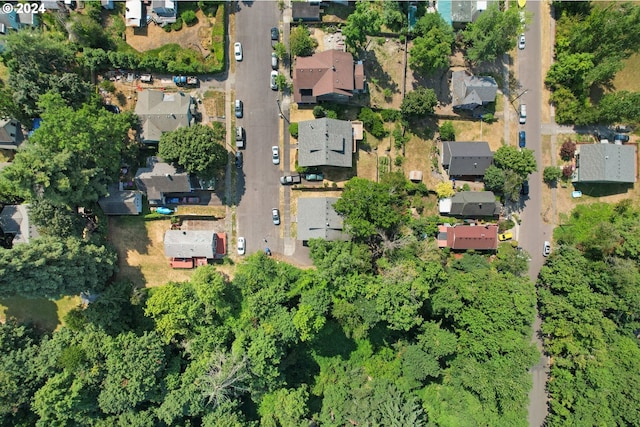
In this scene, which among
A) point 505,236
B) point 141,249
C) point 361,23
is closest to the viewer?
point 361,23

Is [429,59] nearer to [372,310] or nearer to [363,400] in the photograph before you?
[372,310]

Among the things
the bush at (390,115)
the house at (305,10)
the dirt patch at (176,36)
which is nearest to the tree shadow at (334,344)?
the bush at (390,115)

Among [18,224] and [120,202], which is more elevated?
[120,202]

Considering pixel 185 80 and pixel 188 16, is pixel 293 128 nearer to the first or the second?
pixel 185 80

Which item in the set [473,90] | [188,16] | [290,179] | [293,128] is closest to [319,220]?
[290,179]

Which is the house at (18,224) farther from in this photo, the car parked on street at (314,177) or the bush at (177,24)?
the car parked on street at (314,177)

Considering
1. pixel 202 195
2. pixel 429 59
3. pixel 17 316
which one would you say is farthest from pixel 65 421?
pixel 429 59

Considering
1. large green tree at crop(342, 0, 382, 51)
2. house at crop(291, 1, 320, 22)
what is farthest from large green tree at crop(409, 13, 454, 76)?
house at crop(291, 1, 320, 22)

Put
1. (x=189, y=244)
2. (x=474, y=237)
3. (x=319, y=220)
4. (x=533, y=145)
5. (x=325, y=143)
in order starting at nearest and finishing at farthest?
(x=325, y=143) → (x=319, y=220) → (x=189, y=244) → (x=474, y=237) → (x=533, y=145)
